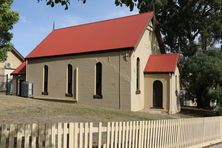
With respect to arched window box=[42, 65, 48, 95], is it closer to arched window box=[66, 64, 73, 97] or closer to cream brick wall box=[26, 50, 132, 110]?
cream brick wall box=[26, 50, 132, 110]

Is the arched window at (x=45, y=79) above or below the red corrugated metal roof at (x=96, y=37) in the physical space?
below

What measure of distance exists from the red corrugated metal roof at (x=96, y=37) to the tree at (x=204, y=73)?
6.58m

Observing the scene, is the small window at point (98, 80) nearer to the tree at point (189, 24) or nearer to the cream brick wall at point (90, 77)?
the cream brick wall at point (90, 77)

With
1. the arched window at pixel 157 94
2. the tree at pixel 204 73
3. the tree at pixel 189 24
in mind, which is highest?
the tree at pixel 189 24

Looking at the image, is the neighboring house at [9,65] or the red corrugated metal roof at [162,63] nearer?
the red corrugated metal roof at [162,63]

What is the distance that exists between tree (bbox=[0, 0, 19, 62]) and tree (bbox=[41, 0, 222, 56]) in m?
18.7

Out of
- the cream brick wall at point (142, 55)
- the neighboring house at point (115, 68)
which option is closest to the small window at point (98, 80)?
the neighboring house at point (115, 68)

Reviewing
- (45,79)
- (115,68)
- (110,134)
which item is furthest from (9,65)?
(110,134)

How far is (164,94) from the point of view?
36.3 metres

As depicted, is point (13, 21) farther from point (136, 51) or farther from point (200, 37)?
point (200, 37)

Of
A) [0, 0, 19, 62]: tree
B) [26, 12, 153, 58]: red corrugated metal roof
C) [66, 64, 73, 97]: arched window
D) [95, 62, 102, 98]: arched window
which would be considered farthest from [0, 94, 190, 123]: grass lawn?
[66, 64, 73, 97]: arched window

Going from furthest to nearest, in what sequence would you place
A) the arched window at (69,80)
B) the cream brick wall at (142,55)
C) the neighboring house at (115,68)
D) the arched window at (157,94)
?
the arched window at (69,80) < the arched window at (157,94) < the neighboring house at (115,68) < the cream brick wall at (142,55)

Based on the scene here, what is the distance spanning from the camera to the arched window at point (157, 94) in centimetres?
3675

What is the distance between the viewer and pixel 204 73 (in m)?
38.5
